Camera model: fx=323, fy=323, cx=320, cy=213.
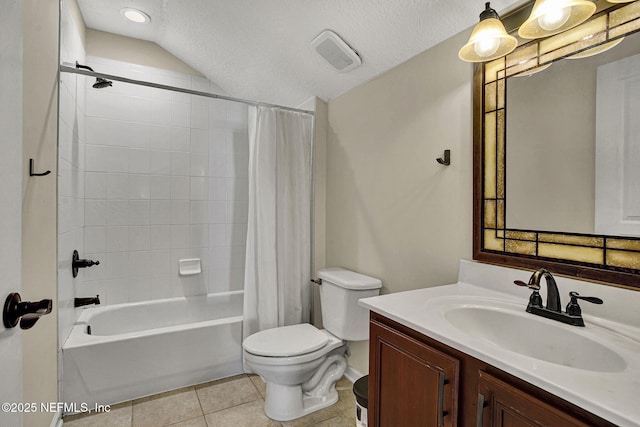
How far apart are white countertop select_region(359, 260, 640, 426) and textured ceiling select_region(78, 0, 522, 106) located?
1.16 m

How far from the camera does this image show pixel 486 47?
1275mm

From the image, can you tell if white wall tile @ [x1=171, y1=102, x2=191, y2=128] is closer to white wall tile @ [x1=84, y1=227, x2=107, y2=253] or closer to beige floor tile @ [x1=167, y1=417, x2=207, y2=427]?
white wall tile @ [x1=84, y1=227, x2=107, y2=253]

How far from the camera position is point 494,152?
1.40 meters

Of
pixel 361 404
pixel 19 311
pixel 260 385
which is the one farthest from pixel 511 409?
pixel 260 385

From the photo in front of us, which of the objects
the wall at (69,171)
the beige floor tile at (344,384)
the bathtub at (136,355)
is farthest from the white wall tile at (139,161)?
the beige floor tile at (344,384)

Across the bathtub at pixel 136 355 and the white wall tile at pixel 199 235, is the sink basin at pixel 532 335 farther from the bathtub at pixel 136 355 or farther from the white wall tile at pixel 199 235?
the white wall tile at pixel 199 235

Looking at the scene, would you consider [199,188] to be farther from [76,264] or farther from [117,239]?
[76,264]

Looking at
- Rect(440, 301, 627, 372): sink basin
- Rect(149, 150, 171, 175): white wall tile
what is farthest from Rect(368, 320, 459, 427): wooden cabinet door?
Rect(149, 150, 171, 175): white wall tile

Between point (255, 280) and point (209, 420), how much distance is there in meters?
0.87

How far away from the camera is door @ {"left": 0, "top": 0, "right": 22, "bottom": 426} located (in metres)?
0.63

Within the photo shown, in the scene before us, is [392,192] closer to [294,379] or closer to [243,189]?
[294,379]

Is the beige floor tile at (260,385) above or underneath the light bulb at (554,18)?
underneath

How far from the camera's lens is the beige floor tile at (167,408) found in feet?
6.02

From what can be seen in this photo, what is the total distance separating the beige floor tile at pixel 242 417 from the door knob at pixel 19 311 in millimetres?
1423
